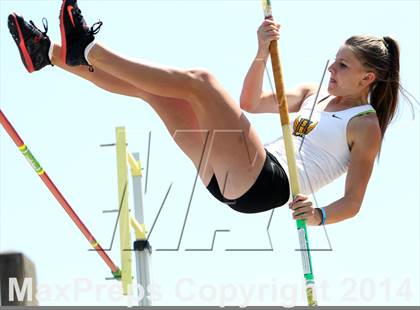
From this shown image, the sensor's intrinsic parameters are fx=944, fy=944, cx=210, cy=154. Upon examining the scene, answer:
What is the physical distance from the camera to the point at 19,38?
5098mm

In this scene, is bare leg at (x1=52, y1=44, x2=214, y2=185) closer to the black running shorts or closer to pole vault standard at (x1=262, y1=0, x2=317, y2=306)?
the black running shorts

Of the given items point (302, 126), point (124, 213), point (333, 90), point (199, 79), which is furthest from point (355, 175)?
point (124, 213)

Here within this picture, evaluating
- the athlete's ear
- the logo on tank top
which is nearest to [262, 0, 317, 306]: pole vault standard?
the logo on tank top

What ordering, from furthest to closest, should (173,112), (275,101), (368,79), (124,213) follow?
1. (124,213)
2. (275,101)
3. (368,79)
4. (173,112)

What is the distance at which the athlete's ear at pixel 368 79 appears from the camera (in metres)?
5.53

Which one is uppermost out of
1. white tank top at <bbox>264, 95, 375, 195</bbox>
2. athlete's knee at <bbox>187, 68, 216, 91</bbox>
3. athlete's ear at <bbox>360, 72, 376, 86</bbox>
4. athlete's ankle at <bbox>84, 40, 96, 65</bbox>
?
athlete's ankle at <bbox>84, 40, 96, 65</bbox>

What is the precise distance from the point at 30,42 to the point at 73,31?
312mm

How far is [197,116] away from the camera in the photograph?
5027mm

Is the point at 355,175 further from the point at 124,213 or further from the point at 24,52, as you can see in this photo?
the point at 124,213

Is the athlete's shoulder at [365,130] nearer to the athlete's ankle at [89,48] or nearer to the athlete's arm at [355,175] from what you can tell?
the athlete's arm at [355,175]

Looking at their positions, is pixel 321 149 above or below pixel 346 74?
below

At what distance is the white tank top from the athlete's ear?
6.7 inches

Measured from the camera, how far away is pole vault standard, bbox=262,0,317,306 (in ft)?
16.3

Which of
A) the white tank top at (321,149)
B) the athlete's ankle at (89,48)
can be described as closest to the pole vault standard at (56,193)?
the athlete's ankle at (89,48)
